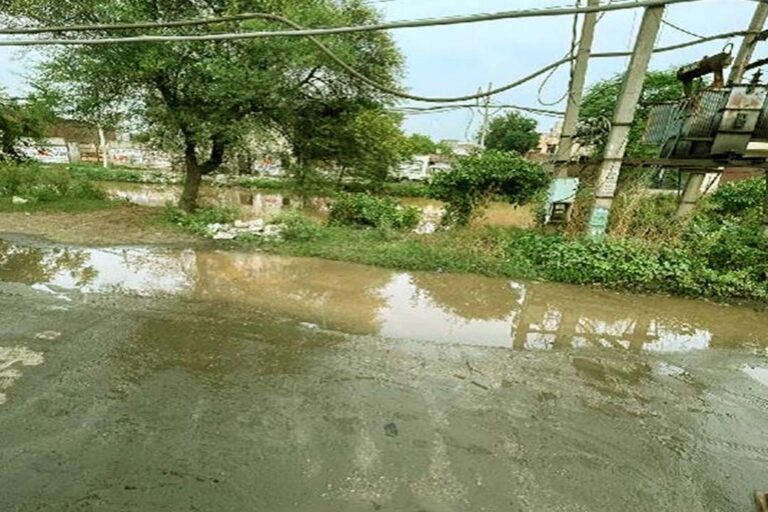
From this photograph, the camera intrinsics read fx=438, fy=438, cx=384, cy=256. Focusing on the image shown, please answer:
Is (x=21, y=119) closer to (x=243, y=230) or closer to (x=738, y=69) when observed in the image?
(x=243, y=230)

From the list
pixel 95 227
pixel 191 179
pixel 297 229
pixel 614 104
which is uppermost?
pixel 614 104

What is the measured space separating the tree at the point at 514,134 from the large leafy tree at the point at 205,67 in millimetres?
27003

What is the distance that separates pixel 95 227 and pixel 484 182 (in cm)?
896

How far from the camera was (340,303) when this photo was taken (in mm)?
6285

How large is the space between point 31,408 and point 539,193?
968cm

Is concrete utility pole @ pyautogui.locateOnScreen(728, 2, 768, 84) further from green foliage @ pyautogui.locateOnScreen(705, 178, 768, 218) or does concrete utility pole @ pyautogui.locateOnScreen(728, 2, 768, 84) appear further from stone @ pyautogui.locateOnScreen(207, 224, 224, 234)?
stone @ pyautogui.locateOnScreen(207, 224, 224, 234)

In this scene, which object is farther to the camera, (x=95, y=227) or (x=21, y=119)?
(x=21, y=119)

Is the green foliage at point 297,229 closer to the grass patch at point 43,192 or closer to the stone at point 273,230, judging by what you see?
the stone at point 273,230

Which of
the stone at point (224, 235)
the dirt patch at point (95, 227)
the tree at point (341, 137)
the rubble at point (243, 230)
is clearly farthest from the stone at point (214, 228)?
the tree at point (341, 137)

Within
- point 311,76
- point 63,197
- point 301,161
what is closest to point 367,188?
point 301,161

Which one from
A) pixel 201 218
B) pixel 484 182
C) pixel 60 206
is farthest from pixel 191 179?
pixel 484 182

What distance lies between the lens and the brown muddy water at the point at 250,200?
13.8m

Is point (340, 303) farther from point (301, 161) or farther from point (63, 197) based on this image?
point (63, 197)

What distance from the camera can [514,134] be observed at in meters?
35.3
